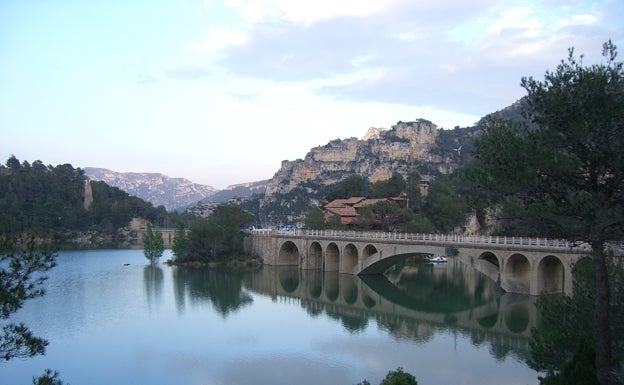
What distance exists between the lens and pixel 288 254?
6275 centimetres

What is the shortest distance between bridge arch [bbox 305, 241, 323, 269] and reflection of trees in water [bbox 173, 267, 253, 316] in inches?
267

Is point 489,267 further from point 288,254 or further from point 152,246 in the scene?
point 152,246

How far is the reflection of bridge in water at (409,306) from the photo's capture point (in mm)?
31141

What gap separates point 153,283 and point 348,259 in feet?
58.9

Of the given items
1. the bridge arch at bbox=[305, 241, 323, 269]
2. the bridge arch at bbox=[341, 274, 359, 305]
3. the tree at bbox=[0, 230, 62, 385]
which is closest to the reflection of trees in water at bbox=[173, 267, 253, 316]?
the bridge arch at bbox=[305, 241, 323, 269]

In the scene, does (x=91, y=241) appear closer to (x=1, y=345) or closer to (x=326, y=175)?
(x=326, y=175)

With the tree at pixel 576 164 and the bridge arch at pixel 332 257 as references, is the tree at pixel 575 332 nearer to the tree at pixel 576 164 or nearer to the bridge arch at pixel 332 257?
the tree at pixel 576 164

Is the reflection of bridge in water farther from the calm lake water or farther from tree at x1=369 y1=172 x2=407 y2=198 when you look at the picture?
tree at x1=369 y1=172 x2=407 y2=198

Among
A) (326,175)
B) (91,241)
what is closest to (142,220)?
(91,241)

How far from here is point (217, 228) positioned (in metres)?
61.3

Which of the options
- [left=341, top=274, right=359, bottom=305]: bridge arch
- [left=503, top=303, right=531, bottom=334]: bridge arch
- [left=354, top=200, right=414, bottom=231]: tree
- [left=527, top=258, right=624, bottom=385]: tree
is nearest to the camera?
[left=527, top=258, right=624, bottom=385]: tree

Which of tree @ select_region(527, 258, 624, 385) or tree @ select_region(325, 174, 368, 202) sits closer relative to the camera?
tree @ select_region(527, 258, 624, 385)

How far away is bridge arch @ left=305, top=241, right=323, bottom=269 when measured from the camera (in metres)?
58.3

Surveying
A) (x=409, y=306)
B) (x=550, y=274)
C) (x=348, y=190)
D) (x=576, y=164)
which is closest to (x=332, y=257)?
(x=409, y=306)
